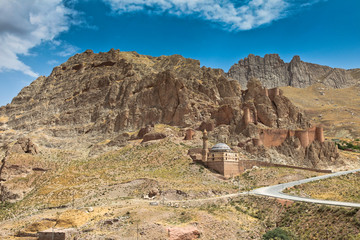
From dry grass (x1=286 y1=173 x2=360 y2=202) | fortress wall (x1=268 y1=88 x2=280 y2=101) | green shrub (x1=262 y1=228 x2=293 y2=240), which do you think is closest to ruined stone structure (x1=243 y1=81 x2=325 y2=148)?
fortress wall (x1=268 y1=88 x2=280 y2=101)

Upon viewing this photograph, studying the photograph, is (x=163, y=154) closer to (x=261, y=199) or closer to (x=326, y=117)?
(x=261, y=199)

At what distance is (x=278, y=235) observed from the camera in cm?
4262

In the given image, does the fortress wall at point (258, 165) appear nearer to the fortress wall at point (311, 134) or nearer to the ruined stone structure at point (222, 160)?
the ruined stone structure at point (222, 160)

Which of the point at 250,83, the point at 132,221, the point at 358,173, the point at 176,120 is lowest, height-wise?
the point at 132,221

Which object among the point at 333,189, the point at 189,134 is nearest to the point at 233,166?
the point at 189,134

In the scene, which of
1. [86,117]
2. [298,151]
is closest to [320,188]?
[298,151]

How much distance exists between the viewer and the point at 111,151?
8938 centimetres

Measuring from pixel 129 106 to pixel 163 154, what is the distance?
3643 cm

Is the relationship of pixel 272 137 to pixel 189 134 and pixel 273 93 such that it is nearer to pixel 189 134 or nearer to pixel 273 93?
pixel 273 93

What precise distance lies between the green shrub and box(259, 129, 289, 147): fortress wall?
42537 millimetres

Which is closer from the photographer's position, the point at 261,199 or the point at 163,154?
the point at 261,199

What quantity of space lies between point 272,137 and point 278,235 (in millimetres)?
45595

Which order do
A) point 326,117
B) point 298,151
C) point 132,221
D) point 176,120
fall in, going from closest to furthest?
point 132,221
point 298,151
point 176,120
point 326,117

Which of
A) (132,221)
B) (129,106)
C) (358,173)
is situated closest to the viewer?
(132,221)
